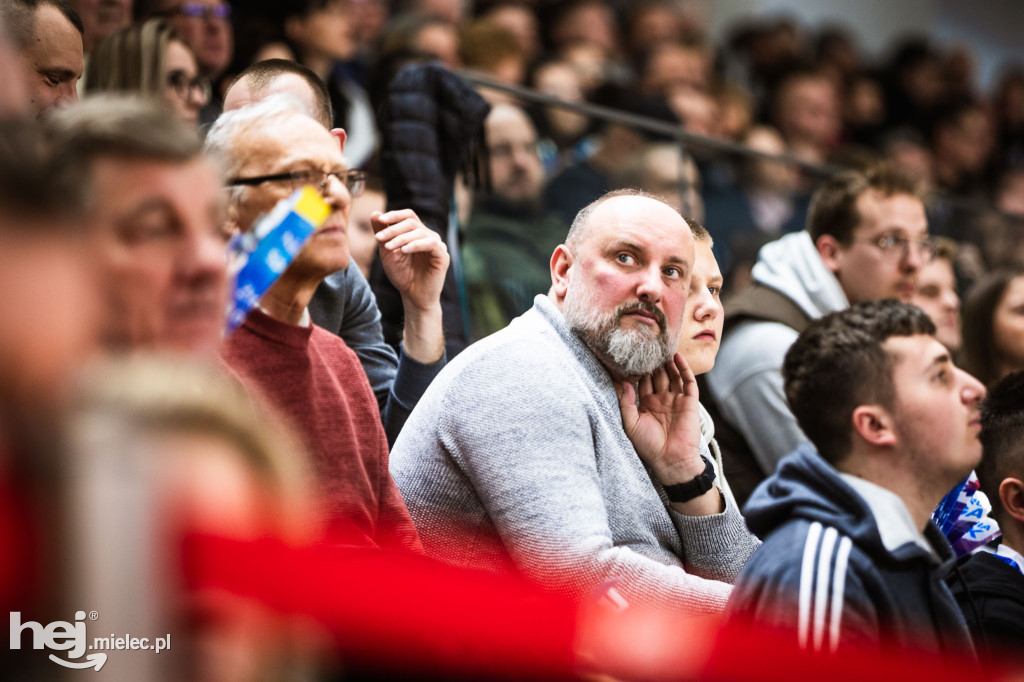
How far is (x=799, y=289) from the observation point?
355 cm

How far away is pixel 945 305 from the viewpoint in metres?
4.10

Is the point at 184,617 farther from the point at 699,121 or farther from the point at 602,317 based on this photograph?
the point at 699,121

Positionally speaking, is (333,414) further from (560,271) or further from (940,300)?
(940,300)

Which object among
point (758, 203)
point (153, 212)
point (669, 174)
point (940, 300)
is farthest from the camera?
point (758, 203)

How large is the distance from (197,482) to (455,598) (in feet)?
0.93

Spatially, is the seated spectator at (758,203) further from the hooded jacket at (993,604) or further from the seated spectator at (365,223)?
the hooded jacket at (993,604)

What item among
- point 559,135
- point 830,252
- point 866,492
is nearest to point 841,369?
point 866,492

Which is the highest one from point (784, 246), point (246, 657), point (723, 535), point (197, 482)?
point (784, 246)

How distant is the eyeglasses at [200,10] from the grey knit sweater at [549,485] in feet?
5.83

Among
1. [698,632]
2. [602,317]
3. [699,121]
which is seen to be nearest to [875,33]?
[699,121]

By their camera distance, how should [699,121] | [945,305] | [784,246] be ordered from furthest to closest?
[699,121]
[945,305]
[784,246]

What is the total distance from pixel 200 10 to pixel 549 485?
2198 mm

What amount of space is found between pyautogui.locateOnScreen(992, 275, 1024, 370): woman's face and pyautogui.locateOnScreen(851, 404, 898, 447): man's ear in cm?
188

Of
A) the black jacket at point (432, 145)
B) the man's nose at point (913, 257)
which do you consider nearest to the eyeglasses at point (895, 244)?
the man's nose at point (913, 257)
